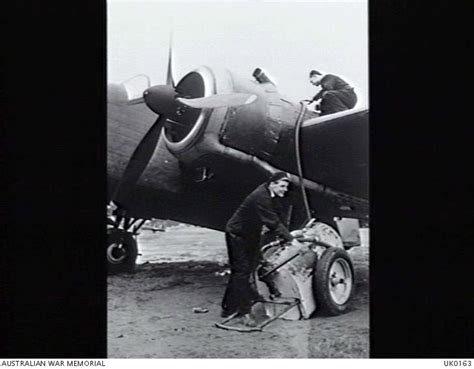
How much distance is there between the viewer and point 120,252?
2.85 meters

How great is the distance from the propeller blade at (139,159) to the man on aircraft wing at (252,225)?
1.96 feet

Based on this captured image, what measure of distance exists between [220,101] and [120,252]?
1.02 metres

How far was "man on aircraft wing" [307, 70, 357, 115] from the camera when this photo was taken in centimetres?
285

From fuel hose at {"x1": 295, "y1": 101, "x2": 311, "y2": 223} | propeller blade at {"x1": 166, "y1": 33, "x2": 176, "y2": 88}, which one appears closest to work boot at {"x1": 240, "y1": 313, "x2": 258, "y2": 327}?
fuel hose at {"x1": 295, "y1": 101, "x2": 311, "y2": 223}

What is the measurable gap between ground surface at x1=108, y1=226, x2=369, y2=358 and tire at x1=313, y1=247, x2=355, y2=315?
0.04m

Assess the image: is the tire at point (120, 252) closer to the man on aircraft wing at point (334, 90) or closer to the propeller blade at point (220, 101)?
the propeller blade at point (220, 101)

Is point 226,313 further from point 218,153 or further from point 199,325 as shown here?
point 218,153
